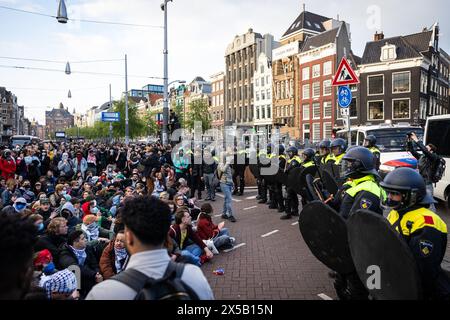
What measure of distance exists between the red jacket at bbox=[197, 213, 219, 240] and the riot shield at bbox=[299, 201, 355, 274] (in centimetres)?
311

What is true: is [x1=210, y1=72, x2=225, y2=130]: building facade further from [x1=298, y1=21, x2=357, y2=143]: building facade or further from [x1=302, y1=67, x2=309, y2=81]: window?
[x1=302, y1=67, x2=309, y2=81]: window

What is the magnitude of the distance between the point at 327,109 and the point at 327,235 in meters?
40.1

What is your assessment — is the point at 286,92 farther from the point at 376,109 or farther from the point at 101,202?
the point at 101,202

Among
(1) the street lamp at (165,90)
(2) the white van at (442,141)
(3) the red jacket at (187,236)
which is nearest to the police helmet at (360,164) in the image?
(3) the red jacket at (187,236)

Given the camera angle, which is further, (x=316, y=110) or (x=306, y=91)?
(x=306, y=91)

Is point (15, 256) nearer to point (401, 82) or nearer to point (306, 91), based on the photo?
point (401, 82)

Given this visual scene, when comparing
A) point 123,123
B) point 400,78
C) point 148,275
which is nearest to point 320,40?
point 400,78

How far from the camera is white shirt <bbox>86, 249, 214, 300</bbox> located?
5.48ft

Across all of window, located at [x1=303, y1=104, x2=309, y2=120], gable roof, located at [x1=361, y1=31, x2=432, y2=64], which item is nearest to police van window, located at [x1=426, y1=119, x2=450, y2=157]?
gable roof, located at [x1=361, y1=31, x2=432, y2=64]

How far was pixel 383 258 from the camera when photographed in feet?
8.13

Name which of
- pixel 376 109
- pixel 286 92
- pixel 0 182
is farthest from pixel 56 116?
pixel 0 182

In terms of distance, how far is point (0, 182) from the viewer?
976 centimetres
